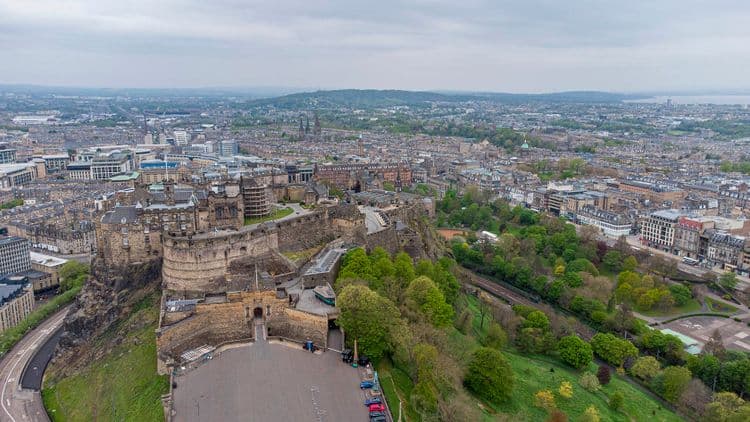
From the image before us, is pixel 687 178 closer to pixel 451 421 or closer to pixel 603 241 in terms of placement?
pixel 603 241

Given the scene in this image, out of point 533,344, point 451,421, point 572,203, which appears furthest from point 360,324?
point 572,203

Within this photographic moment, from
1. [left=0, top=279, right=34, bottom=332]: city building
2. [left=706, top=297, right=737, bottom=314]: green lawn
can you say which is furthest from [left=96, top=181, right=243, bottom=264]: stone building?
[left=706, top=297, right=737, bottom=314]: green lawn

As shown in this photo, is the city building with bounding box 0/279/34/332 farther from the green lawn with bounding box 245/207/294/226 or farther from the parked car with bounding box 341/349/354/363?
the parked car with bounding box 341/349/354/363

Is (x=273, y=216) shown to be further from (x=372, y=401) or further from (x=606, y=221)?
(x=606, y=221)

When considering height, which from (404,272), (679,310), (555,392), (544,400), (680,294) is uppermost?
(404,272)

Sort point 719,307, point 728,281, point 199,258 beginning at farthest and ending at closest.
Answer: point 728,281 → point 719,307 → point 199,258

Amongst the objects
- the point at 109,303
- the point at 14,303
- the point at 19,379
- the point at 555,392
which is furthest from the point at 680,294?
the point at 14,303
